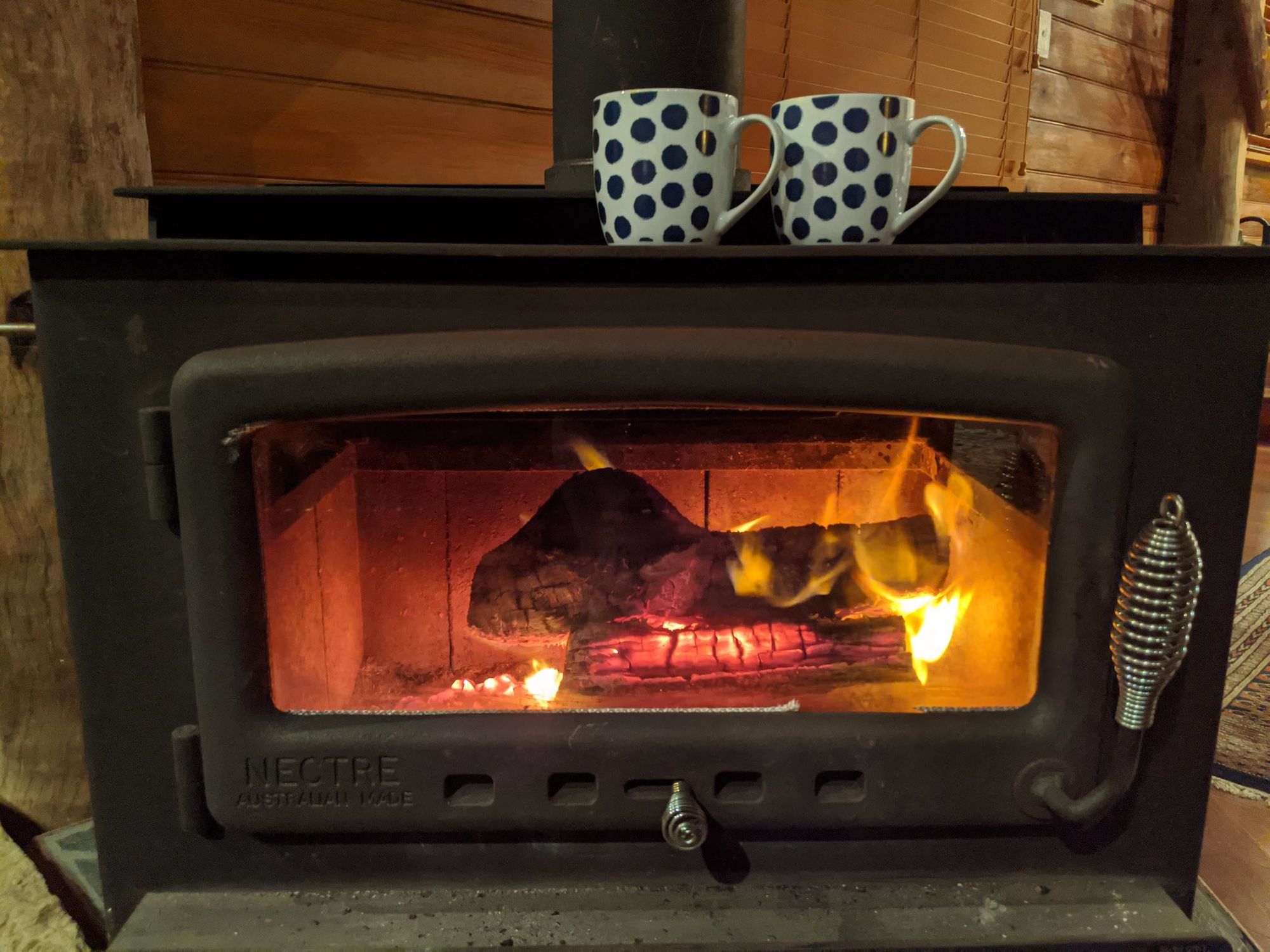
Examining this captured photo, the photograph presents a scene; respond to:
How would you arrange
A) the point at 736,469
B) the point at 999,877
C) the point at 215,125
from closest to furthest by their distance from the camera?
the point at 999,877, the point at 736,469, the point at 215,125

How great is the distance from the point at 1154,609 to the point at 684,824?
1.19ft

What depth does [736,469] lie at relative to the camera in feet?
2.48

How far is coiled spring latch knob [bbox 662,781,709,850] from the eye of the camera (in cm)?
59

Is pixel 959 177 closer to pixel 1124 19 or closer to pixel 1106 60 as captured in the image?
pixel 1106 60

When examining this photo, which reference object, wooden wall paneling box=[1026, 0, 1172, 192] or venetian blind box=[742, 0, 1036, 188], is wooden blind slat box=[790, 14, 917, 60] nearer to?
venetian blind box=[742, 0, 1036, 188]

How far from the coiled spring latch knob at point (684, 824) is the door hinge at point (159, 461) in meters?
0.41

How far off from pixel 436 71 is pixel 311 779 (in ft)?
2.99

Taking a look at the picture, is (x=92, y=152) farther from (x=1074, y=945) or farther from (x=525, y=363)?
(x=1074, y=945)

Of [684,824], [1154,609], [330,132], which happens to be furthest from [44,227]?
[1154,609]

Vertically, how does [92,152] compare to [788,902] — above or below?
above

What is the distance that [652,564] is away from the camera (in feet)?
2.48

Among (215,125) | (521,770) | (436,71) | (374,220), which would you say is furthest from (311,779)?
(436,71)

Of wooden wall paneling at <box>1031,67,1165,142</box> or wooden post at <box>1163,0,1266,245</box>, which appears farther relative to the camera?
wooden post at <box>1163,0,1266,245</box>

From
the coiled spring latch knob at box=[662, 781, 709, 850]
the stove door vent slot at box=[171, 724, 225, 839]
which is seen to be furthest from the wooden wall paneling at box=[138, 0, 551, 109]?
the coiled spring latch knob at box=[662, 781, 709, 850]
